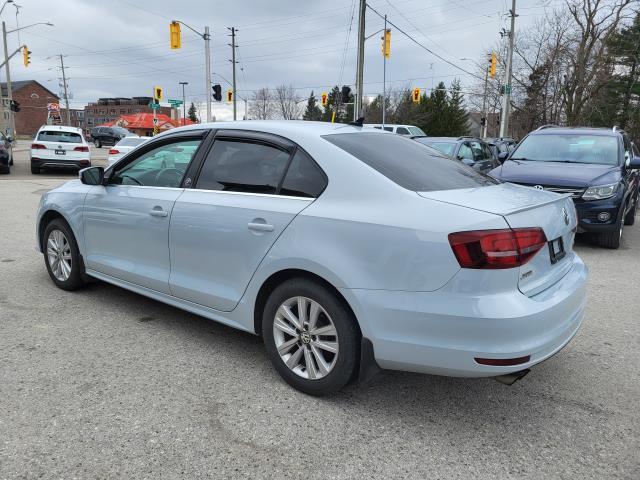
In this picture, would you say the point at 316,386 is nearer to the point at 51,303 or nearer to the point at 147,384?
the point at 147,384

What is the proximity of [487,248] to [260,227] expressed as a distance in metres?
1.35

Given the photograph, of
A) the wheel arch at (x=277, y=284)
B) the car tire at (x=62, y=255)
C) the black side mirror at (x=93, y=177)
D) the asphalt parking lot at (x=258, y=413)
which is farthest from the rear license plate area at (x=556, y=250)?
the car tire at (x=62, y=255)

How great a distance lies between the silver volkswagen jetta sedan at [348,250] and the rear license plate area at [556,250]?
20 millimetres

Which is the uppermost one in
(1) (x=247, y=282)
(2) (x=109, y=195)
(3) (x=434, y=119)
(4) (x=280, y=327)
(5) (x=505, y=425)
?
(3) (x=434, y=119)

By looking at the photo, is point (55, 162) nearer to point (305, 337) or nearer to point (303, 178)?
point (303, 178)

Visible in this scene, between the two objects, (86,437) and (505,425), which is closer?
(86,437)

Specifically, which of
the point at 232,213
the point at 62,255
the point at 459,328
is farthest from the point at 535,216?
the point at 62,255

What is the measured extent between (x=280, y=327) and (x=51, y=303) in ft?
8.62

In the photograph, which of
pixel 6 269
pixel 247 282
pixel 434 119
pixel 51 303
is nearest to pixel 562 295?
pixel 247 282

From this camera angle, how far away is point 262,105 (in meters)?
76.6

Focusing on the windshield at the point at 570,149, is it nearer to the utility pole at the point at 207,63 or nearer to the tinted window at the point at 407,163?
the tinted window at the point at 407,163

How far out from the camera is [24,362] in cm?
347

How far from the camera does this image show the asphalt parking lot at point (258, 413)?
2.49 m

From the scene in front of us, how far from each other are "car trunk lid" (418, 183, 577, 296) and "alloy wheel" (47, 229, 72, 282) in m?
3.60
